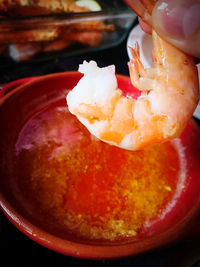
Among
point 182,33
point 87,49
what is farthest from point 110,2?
point 182,33

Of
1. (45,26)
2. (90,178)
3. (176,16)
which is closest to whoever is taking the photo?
(176,16)

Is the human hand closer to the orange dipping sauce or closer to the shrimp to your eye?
the shrimp

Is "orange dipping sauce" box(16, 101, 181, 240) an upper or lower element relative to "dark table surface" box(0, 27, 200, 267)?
upper

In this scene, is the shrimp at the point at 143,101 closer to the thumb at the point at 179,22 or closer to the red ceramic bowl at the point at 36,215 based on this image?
the thumb at the point at 179,22

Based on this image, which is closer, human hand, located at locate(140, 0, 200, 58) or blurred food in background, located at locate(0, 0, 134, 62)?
human hand, located at locate(140, 0, 200, 58)

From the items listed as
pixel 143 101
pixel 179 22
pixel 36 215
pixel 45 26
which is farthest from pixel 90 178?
pixel 45 26

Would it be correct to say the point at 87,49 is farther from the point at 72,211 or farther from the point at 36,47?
the point at 72,211

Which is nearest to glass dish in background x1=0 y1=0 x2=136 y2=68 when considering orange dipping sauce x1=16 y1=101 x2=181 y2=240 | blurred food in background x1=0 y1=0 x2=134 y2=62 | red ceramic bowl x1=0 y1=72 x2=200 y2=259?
blurred food in background x1=0 y1=0 x2=134 y2=62

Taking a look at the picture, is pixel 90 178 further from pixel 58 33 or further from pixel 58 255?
pixel 58 33
